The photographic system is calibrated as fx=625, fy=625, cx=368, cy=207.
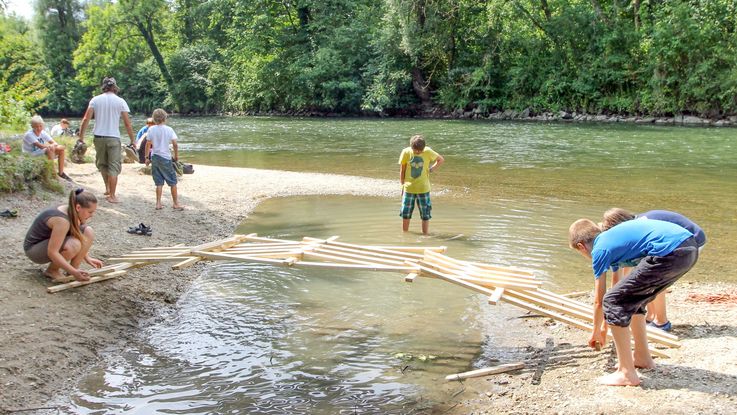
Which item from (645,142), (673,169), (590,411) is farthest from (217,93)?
(590,411)

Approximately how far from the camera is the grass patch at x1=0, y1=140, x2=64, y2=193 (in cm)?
884

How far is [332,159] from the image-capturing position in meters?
19.7

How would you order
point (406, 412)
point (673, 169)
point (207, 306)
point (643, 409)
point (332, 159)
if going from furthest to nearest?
point (332, 159) → point (673, 169) → point (207, 306) → point (406, 412) → point (643, 409)

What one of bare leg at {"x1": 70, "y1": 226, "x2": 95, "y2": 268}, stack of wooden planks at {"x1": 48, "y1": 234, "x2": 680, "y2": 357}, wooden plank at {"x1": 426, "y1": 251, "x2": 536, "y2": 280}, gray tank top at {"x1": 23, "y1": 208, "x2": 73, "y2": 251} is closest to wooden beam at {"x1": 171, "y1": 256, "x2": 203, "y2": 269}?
stack of wooden planks at {"x1": 48, "y1": 234, "x2": 680, "y2": 357}

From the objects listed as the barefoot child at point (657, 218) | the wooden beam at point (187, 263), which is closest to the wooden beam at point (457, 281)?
the barefoot child at point (657, 218)

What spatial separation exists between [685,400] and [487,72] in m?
34.8

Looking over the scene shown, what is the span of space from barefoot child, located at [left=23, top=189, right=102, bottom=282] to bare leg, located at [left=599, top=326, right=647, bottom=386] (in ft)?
15.6

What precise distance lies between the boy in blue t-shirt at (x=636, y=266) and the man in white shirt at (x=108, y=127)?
790 cm

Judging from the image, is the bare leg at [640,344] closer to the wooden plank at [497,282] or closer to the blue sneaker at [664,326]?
the blue sneaker at [664,326]

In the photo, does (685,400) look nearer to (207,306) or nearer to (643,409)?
(643,409)

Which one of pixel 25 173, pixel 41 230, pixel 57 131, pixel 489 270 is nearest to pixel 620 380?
pixel 489 270

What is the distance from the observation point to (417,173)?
9.52 meters

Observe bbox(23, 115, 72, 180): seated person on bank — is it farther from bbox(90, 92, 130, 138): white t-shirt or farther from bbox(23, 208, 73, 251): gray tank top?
bbox(23, 208, 73, 251): gray tank top

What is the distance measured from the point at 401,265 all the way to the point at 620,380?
2270mm
